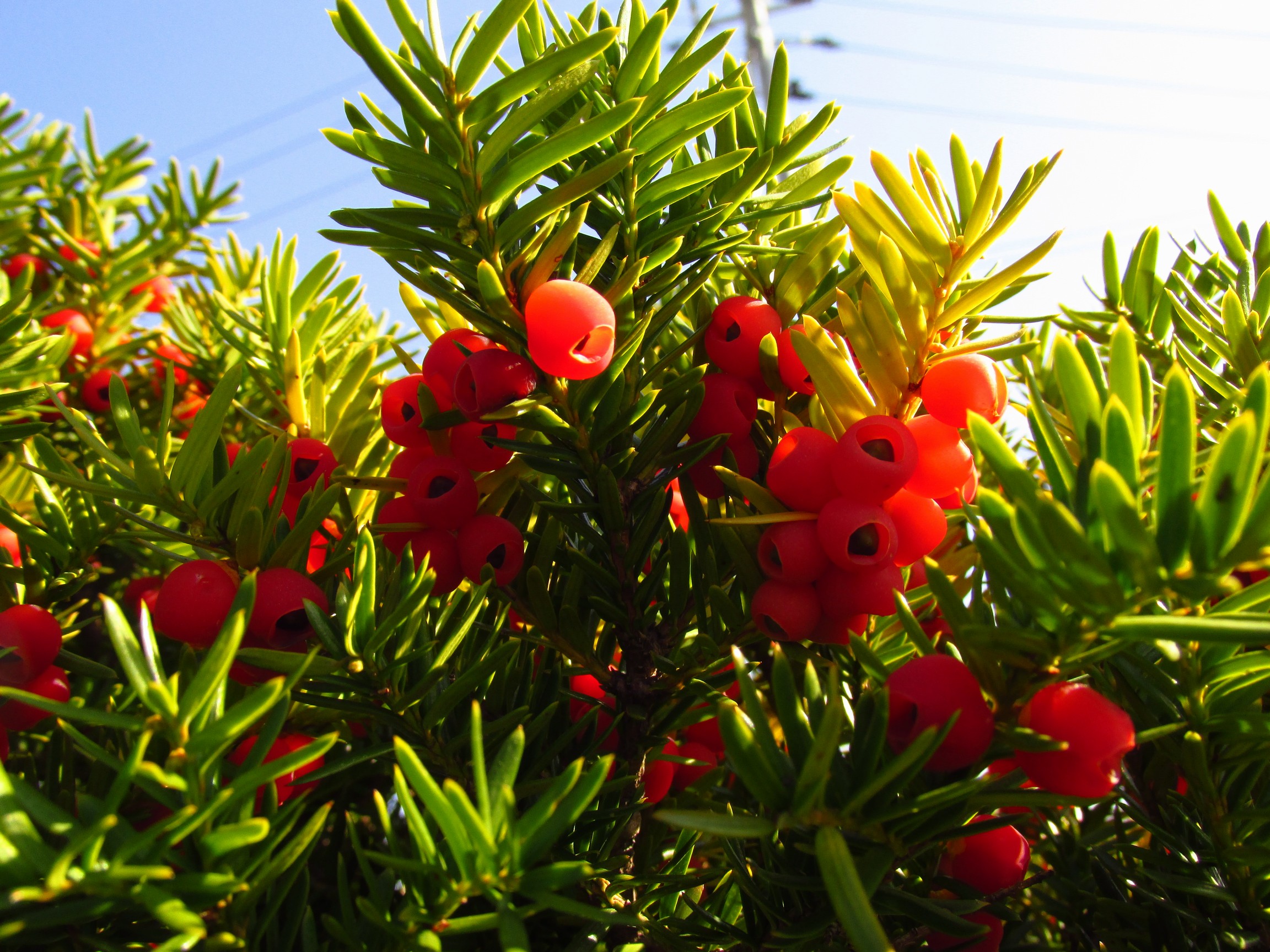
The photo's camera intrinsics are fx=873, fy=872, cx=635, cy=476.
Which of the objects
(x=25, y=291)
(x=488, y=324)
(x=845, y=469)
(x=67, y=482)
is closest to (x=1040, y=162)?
(x=845, y=469)

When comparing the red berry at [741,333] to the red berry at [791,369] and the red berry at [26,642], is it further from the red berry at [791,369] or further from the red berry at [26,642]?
the red berry at [26,642]

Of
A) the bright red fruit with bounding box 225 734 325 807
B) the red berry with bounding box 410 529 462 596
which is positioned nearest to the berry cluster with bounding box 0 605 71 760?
the bright red fruit with bounding box 225 734 325 807

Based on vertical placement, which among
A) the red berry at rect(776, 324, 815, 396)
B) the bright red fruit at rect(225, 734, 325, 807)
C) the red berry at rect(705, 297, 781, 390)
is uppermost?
the red berry at rect(705, 297, 781, 390)

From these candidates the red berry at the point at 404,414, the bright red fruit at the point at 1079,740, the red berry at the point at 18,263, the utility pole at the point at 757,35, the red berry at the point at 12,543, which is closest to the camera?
the bright red fruit at the point at 1079,740

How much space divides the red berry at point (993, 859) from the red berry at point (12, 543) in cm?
70

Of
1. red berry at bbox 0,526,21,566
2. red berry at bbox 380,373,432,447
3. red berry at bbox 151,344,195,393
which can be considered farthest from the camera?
red berry at bbox 151,344,195,393

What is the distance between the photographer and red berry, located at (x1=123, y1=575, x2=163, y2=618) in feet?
2.38

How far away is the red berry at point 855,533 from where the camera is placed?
0.45 meters

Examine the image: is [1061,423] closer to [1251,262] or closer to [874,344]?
[874,344]

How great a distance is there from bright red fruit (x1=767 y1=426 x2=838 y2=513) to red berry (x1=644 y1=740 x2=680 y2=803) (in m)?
0.18

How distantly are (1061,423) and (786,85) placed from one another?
0.31 m

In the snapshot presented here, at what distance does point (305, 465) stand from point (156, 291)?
72cm

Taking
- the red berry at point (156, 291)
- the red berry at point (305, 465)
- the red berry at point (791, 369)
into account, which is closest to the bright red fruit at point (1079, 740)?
the red berry at point (791, 369)

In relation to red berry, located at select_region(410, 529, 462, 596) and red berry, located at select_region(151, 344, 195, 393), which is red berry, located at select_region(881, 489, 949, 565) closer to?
red berry, located at select_region(410, 529, 462, 596)
